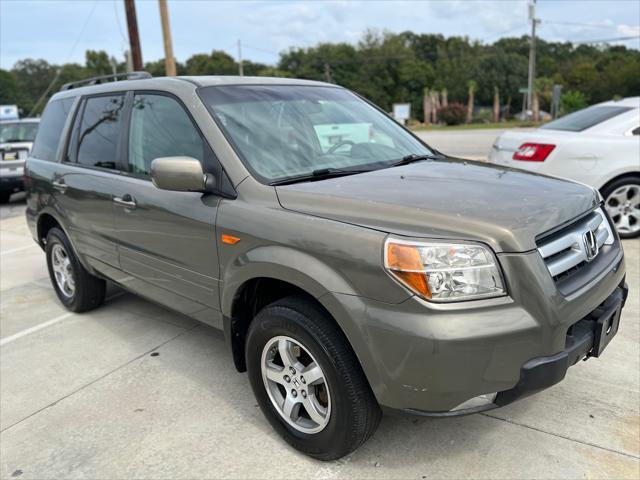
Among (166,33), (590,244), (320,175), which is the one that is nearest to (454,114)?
(166,33)

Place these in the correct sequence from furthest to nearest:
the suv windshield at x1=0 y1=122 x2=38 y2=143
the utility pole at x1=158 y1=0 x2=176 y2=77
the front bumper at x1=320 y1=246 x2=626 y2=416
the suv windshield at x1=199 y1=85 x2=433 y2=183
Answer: the utility pole at x1=158 y1=0 x2=176 y2=77 → the suv windshield at x1=0 y1=122 x2=38 y2=143 → the suv windshield at x1=199 y1=85 x2=433 y2=183 → the front bumper at x1=320 y1=246 x2=626 y2=416

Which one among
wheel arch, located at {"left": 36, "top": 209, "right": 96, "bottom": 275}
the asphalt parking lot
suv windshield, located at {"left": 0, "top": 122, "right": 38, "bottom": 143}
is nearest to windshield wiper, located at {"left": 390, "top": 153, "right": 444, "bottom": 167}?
the asphalt parking lot

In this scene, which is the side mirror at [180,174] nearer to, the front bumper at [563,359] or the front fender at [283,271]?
the front fender at [283,271]

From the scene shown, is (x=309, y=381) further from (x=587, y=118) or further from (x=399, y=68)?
(x=399, y=68)

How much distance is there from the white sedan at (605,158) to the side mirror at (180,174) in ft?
14.5

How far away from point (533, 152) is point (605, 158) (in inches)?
29.1

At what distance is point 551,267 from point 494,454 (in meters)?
0.99

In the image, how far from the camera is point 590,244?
2.39 m

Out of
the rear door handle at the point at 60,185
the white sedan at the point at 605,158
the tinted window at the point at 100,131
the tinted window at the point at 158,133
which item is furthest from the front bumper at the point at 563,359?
the white sedan at the point at 605,158

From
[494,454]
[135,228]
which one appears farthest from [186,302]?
[494,454]

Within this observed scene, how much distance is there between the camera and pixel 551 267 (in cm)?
212

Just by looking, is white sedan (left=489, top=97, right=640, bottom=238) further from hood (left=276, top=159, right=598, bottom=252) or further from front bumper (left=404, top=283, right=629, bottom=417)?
front bumper (left=404, top=283, right=629, bottom=417)

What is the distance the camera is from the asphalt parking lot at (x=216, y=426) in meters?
2.47

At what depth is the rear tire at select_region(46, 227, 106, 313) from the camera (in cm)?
443
